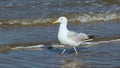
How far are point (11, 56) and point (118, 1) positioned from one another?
723cm

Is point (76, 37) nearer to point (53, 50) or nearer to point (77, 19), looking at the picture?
point (53, 50)

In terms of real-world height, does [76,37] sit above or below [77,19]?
above

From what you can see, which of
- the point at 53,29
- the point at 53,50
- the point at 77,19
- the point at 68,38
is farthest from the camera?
the point at 77,19

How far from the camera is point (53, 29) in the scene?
12.3 m

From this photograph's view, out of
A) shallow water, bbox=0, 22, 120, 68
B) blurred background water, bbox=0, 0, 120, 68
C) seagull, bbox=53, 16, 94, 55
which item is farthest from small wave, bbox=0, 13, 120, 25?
seagull, bbox=53, 16, 94, 55

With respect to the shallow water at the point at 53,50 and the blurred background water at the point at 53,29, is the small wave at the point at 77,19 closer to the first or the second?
the blurred background water at the point at 53,29

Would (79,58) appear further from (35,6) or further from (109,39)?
(35,6)

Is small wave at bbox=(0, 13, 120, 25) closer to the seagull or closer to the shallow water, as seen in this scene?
the shallow water

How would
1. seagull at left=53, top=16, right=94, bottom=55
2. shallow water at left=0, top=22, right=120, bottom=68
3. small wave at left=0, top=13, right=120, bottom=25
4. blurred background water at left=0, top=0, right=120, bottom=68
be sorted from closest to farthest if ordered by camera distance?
shallow water at left=0, top=22, right=120, bottom=68, blurred background water at left=0, top=0, right=120, bottom=68, seagull at left=53, top=16, right=94, bottom=55, small wave at left=0, top=13, right=120, bottom=25

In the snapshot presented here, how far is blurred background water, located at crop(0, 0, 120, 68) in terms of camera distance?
8992 millimetres

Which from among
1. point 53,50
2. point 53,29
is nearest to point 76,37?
point 53,50

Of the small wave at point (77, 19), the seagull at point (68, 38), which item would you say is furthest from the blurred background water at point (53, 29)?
the seagull at point (68, 38)

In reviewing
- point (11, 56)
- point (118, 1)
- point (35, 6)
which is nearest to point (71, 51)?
point (11, 56)

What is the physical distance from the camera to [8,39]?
11109 mm
